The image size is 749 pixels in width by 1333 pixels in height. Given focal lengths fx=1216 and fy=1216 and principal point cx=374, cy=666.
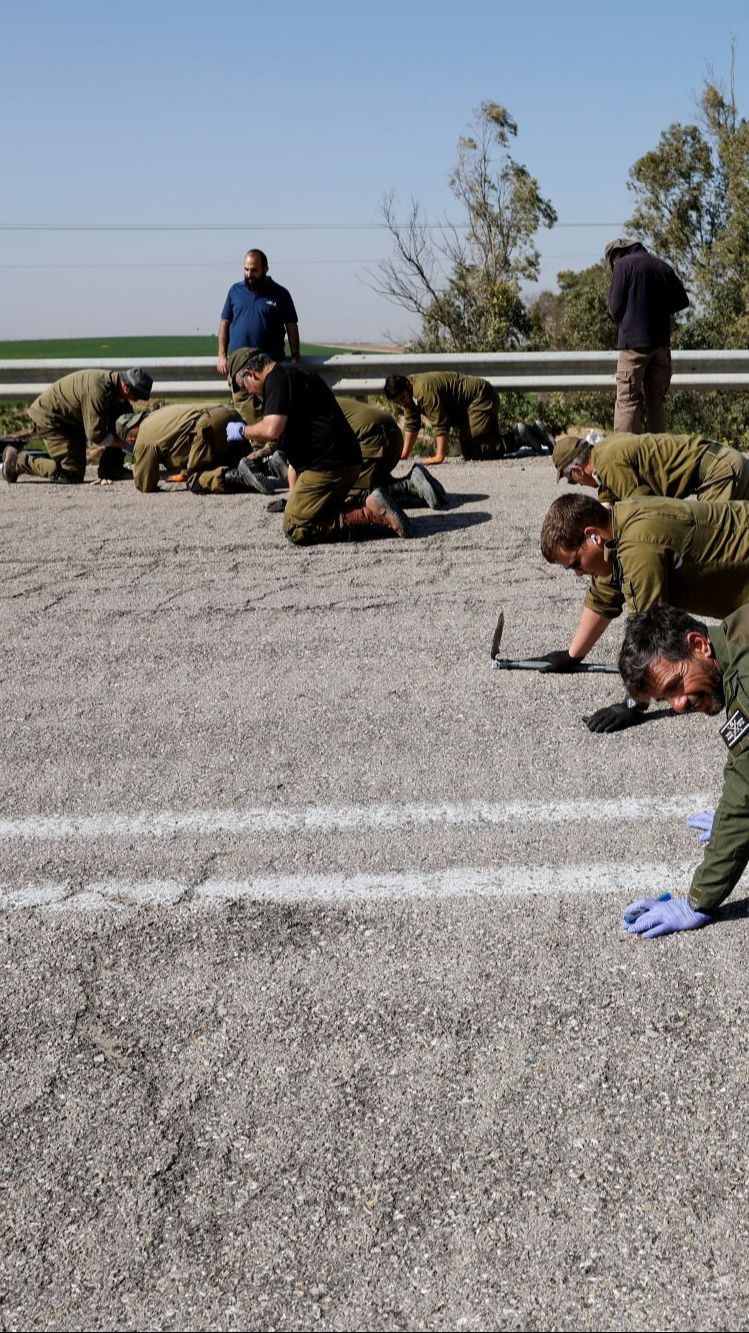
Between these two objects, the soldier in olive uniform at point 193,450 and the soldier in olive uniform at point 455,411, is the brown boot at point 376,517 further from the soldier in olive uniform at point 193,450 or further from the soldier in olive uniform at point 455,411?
the soldier in olive uniform at point 455,411

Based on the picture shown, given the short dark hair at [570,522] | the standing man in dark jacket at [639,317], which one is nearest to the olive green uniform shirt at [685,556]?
the short dark hair at [570,522]

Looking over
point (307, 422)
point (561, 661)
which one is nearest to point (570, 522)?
point (561, 661)

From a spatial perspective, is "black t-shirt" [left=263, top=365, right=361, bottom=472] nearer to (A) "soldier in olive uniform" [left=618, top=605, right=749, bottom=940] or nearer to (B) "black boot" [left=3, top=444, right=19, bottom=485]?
(B) "black boot" [left=3, top=444, right=19, bottom=485]

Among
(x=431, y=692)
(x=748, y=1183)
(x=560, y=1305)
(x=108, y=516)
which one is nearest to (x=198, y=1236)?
(x=560, y=1305)

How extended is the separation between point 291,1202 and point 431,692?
9.83ft

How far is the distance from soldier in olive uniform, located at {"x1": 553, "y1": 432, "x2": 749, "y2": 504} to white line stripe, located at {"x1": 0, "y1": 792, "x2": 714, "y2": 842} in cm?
245

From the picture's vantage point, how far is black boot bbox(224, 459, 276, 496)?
9375 millimetres

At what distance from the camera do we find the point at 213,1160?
2598mm

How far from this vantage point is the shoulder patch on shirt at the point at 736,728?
3.17 m

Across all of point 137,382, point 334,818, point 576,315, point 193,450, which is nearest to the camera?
point 334,818

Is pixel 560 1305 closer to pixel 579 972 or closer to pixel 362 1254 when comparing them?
pixel 362 1254

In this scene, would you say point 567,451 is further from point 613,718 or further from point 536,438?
point 536,438

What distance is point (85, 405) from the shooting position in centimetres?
1008

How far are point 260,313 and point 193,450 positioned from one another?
154cm
